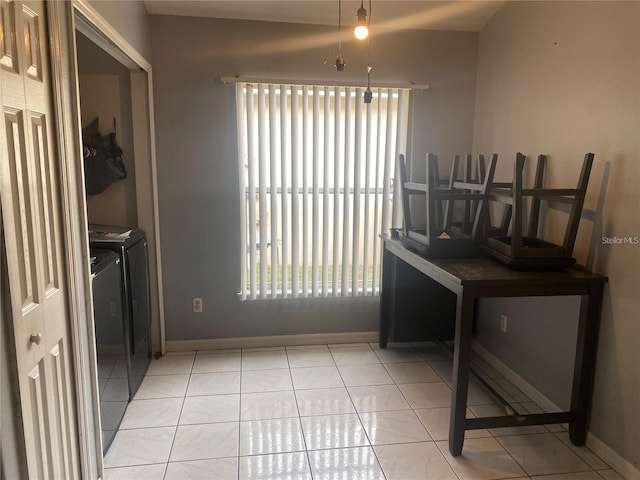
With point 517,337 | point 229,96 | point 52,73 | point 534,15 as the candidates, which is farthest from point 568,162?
point 52,73

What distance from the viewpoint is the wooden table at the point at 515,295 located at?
2.14 m

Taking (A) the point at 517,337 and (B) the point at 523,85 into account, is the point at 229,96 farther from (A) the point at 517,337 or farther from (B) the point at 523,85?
(A) the point at 517,337

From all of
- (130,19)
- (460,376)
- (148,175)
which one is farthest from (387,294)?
(130,19)

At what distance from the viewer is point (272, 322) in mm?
3508

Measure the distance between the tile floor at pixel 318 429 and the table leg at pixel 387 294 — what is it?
237mm

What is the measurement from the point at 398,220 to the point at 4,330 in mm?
2663

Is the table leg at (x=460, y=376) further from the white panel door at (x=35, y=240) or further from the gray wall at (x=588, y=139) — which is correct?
the white panel door at (x=35, y=240)

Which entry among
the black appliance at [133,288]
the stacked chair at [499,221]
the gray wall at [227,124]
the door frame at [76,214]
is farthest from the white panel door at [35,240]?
the stacked chair at [499,221]

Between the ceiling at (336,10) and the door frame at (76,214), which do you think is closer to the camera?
the door frame at (76,214)

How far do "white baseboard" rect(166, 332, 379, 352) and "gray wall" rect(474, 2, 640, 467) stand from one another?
1066 mm

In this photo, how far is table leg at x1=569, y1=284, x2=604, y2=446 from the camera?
2.21 meters

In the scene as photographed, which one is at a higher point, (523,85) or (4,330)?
(523,85)

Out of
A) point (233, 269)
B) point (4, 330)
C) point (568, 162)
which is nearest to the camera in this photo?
point (4, 330)

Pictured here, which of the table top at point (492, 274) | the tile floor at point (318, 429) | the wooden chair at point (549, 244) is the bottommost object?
the tile floor at point (318, 429)
